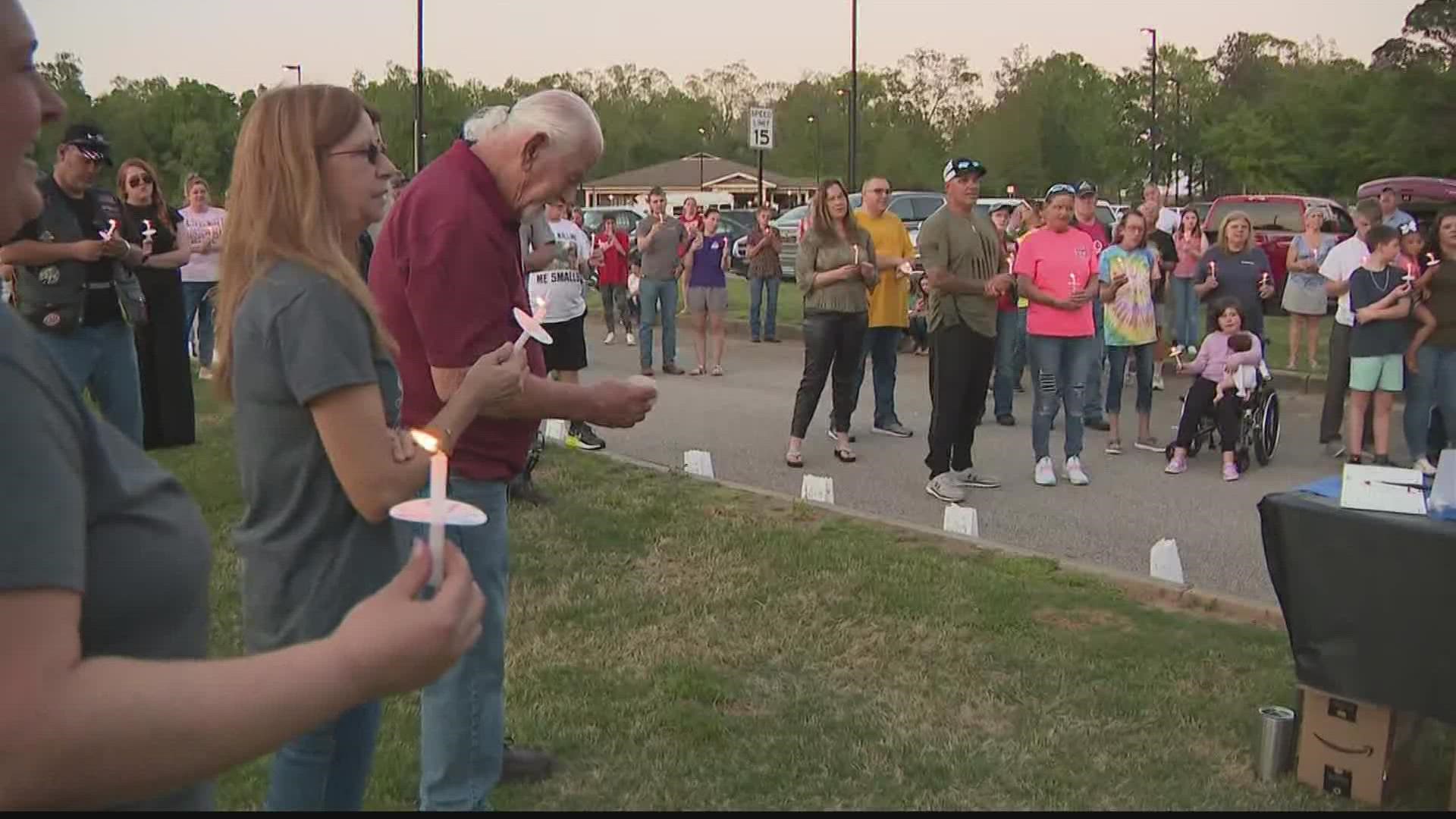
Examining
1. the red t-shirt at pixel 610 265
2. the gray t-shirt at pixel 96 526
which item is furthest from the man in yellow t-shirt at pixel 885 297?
the gray t-shirt at pixel 96 526

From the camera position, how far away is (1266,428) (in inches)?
357

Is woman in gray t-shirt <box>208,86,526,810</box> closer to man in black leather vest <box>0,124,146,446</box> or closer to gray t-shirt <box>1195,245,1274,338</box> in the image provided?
man in black leather vest <box>0,124,146,446</box>

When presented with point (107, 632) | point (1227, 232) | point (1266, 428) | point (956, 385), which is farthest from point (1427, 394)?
point (107, 632)

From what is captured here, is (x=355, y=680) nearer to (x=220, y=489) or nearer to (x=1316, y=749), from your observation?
(x=1316, y=749)

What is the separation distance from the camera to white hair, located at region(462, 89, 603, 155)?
9.45 ft

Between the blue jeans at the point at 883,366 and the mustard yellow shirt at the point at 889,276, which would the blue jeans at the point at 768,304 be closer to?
the blue jeans at the point at 883,366

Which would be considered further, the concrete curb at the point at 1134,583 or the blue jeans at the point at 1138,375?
the blue jeans at the point at 1138,375

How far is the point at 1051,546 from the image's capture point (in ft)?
22.3

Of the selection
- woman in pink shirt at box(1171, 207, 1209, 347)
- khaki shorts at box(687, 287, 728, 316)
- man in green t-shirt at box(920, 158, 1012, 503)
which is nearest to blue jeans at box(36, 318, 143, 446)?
man in green t-shirt at box(920, 158, 1012, 503)

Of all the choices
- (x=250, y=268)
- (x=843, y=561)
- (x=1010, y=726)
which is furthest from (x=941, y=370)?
(x=250, y=268)

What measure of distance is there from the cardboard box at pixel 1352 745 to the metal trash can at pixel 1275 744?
39mm

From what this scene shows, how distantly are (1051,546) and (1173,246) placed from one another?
6.99m

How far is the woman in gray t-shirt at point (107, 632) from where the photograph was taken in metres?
1.04

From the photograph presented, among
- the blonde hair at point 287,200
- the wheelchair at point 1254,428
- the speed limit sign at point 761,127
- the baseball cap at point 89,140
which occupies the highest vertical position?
the speed limit sign at point 761,127
